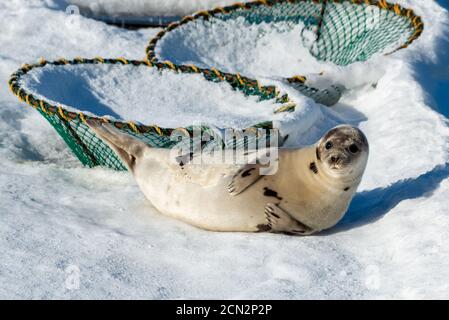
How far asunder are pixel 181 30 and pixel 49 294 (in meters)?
3.86

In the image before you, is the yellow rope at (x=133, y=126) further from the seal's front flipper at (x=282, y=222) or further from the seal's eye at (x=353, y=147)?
the seal's eye at (x=353, y=147)

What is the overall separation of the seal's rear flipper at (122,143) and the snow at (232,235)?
21cm

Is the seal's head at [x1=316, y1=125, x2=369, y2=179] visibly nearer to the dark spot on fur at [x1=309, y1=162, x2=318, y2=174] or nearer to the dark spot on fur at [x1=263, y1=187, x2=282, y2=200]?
the dark spot on fur at [x1=309, y1=162, x2=318, y2=174]

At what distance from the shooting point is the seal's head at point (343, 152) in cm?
365

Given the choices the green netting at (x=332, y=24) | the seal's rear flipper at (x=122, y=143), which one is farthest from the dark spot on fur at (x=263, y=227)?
the green netting at (x=332, y=24)

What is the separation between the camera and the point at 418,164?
4.42m

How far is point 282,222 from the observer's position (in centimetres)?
373

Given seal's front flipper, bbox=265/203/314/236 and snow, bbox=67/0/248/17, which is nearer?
seal's front flipper, bbox=265/203/314/236

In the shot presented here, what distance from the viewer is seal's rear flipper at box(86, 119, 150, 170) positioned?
4246 millimetres

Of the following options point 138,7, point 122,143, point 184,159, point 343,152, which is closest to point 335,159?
point 343,152

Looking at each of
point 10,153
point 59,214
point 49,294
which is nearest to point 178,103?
point 10,153

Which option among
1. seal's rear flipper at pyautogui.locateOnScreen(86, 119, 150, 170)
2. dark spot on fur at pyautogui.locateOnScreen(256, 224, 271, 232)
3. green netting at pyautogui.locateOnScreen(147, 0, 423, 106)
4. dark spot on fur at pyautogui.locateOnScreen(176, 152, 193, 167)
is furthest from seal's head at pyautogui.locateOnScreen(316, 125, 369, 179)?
green netting at pyautogui.locateOnScreen(147, 0, 423, 106)

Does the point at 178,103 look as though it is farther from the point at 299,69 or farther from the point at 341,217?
the point at 341,217

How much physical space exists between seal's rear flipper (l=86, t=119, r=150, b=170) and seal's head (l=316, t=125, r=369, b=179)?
100 cm
